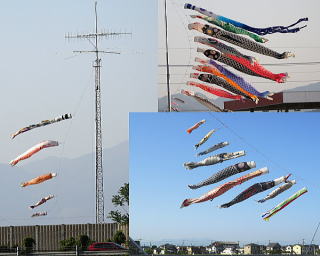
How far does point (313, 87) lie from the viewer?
32.8 meters

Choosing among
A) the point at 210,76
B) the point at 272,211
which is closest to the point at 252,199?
the point at 272,211

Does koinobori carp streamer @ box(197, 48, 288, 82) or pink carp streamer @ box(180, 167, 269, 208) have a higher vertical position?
koinobori carp streamer @ box(197, 48, 288, 82)

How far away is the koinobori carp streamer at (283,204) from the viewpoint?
21.6m

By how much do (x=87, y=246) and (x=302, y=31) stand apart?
11.1 m

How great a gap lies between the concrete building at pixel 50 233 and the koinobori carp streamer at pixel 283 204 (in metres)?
15.0

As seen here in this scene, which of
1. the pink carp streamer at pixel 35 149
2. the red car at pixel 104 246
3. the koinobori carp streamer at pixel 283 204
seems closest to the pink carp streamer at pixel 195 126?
the koinobori carp streamer at pixel 283 204

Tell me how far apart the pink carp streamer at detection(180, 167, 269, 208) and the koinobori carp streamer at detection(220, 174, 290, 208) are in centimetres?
25

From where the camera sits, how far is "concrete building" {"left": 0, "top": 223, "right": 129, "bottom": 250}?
1417 inches

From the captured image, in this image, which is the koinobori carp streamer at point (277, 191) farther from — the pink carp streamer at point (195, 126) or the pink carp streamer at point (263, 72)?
the pink carp streamer at point (263, 72)

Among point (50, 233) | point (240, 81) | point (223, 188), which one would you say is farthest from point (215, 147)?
point (50, 233)

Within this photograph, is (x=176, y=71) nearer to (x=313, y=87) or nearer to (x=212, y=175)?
(x=313, y=87)

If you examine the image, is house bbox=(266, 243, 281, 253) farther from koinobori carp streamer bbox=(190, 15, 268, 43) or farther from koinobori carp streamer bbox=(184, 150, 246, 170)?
koinobori carp streamer bbox=(190, 15, 268, 43)

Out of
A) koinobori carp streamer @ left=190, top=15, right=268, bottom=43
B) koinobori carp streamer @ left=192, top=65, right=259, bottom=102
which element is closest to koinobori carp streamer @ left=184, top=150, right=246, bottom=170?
koinobori carp streamer @ left=192, top=65, right=259, bottom=102

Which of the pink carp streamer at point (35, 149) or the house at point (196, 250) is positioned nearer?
the house at point (196, 250)
